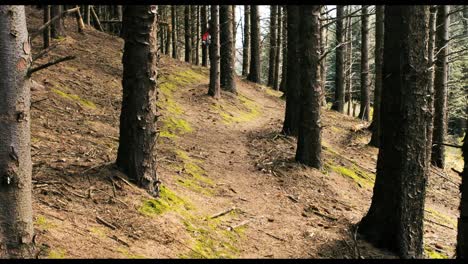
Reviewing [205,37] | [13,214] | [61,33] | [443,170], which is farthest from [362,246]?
[205,37]

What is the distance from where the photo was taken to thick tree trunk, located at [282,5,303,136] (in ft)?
33.3

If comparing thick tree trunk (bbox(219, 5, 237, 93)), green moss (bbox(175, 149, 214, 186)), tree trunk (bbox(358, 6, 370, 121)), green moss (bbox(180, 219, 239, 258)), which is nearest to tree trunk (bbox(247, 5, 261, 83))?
thick tree trunk (bbox(219, 5, 237, 93))

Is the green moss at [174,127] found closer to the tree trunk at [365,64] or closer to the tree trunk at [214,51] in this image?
the tree trunk at [214,51]

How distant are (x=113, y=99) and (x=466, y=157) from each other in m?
8.33

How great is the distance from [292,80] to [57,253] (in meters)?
7.17

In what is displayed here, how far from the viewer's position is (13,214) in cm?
365

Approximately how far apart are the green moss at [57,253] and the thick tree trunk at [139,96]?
177 cm

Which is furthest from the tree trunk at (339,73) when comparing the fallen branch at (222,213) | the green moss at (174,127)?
the fallen branch at (222,213)

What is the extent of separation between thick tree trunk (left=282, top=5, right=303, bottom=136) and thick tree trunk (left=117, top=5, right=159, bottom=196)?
4951 mm

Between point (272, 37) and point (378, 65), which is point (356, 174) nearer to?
point (378, 65)

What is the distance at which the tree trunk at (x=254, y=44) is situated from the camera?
64.9ft

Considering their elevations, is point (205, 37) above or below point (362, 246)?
above
